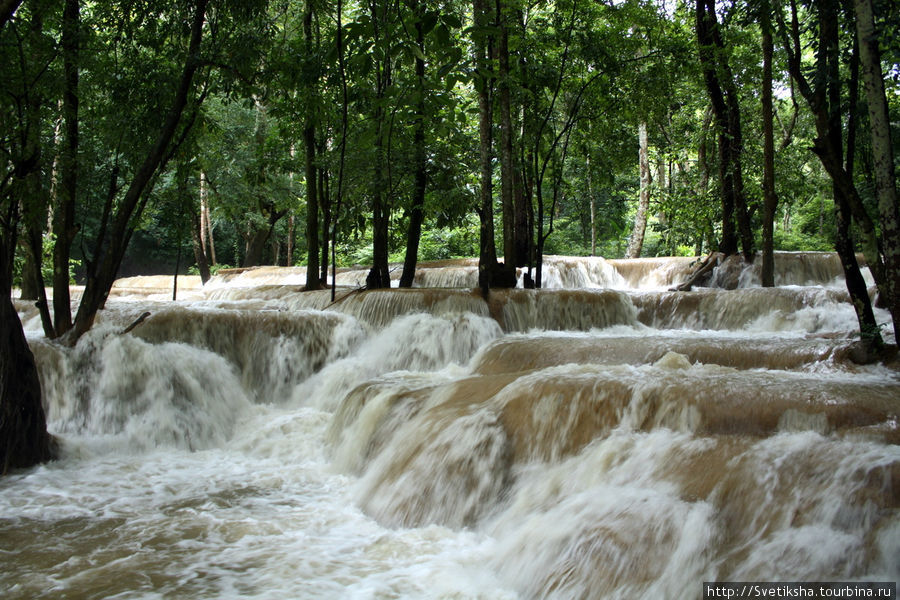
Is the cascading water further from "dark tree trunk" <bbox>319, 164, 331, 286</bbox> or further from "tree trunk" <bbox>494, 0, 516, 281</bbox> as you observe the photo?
"tree trunk" <bbox>494, 0, 516, 281</bbox>

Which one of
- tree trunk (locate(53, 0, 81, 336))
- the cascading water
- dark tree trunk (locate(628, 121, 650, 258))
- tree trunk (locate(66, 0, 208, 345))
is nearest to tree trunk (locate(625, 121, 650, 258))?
dark tree trunk (locate(628, 121, 650, 258))

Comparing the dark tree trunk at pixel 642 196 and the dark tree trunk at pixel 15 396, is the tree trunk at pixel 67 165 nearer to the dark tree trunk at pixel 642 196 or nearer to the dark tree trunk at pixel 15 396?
the dark tree trunk at pixel 15 396

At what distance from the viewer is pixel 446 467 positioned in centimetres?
493

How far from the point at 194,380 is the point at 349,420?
2.45 m

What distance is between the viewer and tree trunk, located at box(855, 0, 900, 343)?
15.4 ft

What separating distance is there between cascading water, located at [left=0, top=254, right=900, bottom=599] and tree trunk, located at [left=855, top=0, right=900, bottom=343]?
1.04 metres

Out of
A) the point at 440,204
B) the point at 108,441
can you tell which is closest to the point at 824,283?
the point at 440,204

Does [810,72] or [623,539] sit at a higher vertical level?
[810,72]

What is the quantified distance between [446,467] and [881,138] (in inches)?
157

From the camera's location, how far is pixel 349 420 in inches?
260

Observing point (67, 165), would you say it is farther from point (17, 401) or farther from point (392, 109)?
point (392, 109)

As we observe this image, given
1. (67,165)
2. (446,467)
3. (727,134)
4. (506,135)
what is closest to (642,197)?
(727,134)

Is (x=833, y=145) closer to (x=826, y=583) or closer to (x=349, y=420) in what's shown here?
(x=826, y=583)

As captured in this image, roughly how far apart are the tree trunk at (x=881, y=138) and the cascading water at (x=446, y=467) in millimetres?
1035
